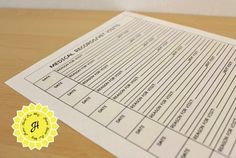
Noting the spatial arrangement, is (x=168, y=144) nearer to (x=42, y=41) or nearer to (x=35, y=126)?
(x=35, y=126)

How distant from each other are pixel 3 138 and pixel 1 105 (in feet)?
0.27

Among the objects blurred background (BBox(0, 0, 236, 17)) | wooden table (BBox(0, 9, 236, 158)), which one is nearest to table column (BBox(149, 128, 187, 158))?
wooden table (BBox(0, 9, 236, 158))

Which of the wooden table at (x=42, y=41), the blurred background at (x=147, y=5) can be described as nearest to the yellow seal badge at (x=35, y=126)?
the wooden table at (x=42, y=41)

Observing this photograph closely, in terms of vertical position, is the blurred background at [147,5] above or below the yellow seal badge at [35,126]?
above

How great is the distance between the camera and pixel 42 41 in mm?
688

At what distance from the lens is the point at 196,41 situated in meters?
0.64

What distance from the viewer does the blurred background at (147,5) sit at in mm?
716

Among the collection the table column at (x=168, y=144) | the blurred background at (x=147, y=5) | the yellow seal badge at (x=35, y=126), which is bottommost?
the yellow seal badge at (x=35, y=126)

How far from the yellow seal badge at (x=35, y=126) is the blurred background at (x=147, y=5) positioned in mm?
408

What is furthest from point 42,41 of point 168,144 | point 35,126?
point 168,144

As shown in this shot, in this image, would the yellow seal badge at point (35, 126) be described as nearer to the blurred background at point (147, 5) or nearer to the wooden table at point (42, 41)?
the wooden table at point (42, 41)

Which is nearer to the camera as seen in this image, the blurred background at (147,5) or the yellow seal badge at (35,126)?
the yellow seal badge at (35,126)

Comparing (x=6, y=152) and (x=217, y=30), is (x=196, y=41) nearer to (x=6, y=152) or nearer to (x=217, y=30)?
(x=217, y=30)

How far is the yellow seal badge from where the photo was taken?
1.44ft
